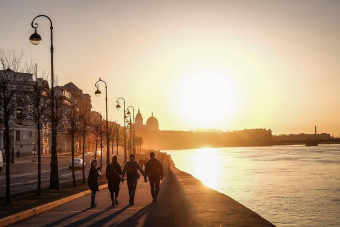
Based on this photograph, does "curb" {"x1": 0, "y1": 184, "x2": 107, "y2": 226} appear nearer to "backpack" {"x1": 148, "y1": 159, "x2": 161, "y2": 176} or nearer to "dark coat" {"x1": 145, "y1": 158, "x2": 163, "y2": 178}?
"dark coat" {"x1": 145, "y1": 158, "x2": 163, "y2": 178}

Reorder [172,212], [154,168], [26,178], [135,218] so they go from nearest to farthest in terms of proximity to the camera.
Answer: [135,218] → [172,212] → [154,168] → [26,178]

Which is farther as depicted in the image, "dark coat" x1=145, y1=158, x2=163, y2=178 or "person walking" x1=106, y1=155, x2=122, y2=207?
"dark coat" x1=145, y1=158, x2=163, y2=178

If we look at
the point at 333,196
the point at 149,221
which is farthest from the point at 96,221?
the point at 333,196

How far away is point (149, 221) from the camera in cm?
1367

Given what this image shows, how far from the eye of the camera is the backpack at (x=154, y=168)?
18.8 m

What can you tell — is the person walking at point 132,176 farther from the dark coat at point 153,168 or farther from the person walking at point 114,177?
the dark coat at point 153,168

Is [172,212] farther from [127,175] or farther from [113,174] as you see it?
[113,174]

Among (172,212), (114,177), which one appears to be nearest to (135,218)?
(172,212)

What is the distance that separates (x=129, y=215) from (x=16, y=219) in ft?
10.8

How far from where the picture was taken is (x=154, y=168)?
744 inches

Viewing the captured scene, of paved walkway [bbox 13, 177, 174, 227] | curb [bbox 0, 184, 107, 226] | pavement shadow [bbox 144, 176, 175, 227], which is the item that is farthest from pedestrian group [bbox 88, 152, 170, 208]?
curb [bbox 0, 184, 107, 226]

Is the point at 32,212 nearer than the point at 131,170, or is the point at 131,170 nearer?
the point at 32,212

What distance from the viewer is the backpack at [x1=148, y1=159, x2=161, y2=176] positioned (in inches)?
740

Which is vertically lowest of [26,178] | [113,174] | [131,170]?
[26,178]
